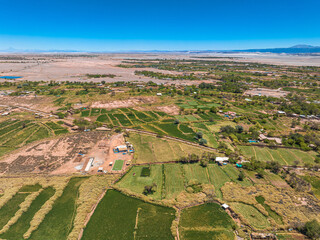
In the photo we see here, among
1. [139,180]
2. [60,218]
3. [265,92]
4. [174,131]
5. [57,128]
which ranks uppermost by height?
[265,92]

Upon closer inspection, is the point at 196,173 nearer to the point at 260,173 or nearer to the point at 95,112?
the point at 260,173

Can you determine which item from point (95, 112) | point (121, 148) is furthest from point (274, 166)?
point (95, 112)

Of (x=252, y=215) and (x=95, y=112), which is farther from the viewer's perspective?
(x=95, y=112)

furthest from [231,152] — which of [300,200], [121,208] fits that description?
[121,208]

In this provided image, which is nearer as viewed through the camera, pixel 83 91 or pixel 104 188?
pixel 104 188

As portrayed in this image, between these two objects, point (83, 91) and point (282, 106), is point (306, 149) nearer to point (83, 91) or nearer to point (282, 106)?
point (282, 106)

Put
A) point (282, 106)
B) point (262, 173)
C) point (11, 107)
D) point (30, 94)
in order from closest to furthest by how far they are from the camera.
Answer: point (262, 173) → point (11, 107) → point (282, 106) → point (30, 94)

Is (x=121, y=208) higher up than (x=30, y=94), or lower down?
lower down
